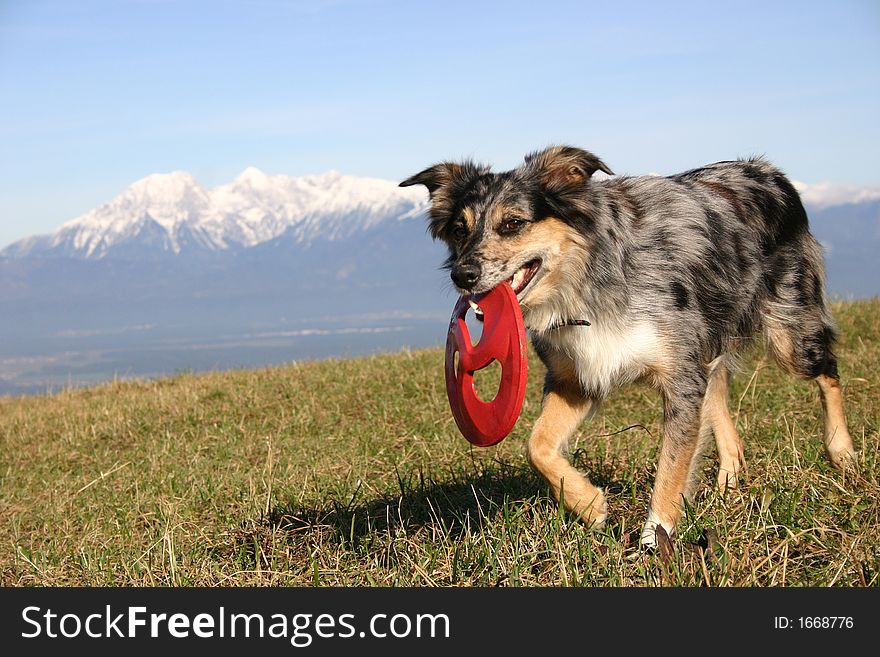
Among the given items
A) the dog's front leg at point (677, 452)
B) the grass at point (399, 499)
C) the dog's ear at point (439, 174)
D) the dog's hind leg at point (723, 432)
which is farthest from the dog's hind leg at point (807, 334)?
the dog's ear at point (439, 174)

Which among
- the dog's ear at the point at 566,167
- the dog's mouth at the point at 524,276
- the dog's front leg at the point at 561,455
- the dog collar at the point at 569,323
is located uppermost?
the dog's ear at the point at 566,167

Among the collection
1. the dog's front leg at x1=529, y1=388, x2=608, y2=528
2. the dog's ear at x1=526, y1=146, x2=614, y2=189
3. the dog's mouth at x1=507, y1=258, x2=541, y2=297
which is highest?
the dog's ear at x1=526, y1=146, x2=614, y2=189

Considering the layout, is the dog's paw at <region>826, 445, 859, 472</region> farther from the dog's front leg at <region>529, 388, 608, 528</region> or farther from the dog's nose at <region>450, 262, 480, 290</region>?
the dog's nose at <region>450, 262, 480, 290</region>

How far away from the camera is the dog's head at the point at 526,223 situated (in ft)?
15.1

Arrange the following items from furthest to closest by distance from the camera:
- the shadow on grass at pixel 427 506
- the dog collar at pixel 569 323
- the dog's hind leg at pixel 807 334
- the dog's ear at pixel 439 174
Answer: the dog's hind leg at pixel 807 334, the dog's ear at pixel 439 174, the shadow on grass at pixel 427 506, the dog collar at pixel 569 323

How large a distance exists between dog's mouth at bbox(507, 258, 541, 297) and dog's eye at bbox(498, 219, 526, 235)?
0.66ft

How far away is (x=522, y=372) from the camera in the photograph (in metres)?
4.26

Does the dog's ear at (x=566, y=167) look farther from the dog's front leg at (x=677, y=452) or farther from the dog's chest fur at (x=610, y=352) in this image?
the dog's front leg at (x=677, y=452)

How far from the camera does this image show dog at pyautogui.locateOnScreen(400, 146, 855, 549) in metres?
4.69

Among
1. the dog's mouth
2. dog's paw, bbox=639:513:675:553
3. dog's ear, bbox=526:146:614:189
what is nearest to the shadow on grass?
dog's paw, bbox=639:513:675:553

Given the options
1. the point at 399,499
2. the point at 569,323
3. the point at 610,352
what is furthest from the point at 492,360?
the point at 399,499

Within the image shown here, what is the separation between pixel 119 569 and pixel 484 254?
2.81 metres

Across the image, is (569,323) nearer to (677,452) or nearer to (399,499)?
(677,452)

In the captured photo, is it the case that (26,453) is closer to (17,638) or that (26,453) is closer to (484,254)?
(17,638)
